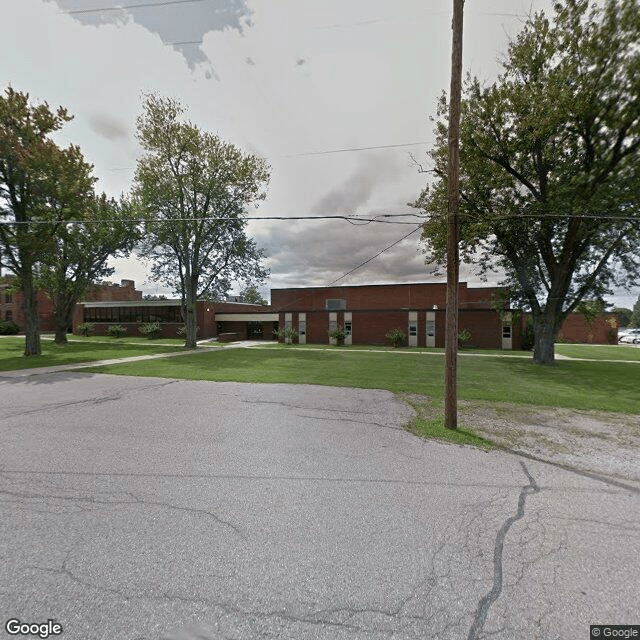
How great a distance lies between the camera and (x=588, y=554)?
268 centimetres

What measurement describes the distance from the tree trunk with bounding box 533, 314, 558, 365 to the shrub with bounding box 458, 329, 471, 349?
825 centimetres

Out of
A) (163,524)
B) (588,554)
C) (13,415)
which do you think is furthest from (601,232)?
(13,415)

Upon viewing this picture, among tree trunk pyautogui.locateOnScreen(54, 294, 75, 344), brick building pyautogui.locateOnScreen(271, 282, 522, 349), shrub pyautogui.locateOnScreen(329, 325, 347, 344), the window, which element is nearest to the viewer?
brick building pyautogui.locateOnScreen(271, 282, 522, 349)

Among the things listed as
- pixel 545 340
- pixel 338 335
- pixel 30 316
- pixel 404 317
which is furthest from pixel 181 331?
pixel 545 340

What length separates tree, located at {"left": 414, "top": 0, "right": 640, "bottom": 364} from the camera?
42.3 feet

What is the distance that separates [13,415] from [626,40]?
24.5 metres

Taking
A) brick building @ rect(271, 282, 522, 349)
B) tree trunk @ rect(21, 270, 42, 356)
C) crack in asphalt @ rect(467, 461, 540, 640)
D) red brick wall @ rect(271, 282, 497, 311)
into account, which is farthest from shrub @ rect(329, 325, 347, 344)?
crack in asphalt @ rect(467, 461, 540, 640)

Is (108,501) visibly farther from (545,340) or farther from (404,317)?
(404,317)

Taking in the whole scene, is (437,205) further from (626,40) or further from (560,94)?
(626,40)

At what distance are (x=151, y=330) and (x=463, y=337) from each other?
32256 millimetres

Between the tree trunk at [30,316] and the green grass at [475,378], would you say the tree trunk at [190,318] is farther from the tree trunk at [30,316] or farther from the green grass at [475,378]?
the green grass at [475,378]

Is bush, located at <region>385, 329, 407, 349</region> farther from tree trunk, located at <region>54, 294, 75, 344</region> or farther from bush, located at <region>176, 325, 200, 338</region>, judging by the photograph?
tree trunk, located at <region>54, 294, 75, 344</region>

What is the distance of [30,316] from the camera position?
714 inches

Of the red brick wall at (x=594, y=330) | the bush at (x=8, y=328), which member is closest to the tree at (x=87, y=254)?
the bush at (x=8, y=328)
